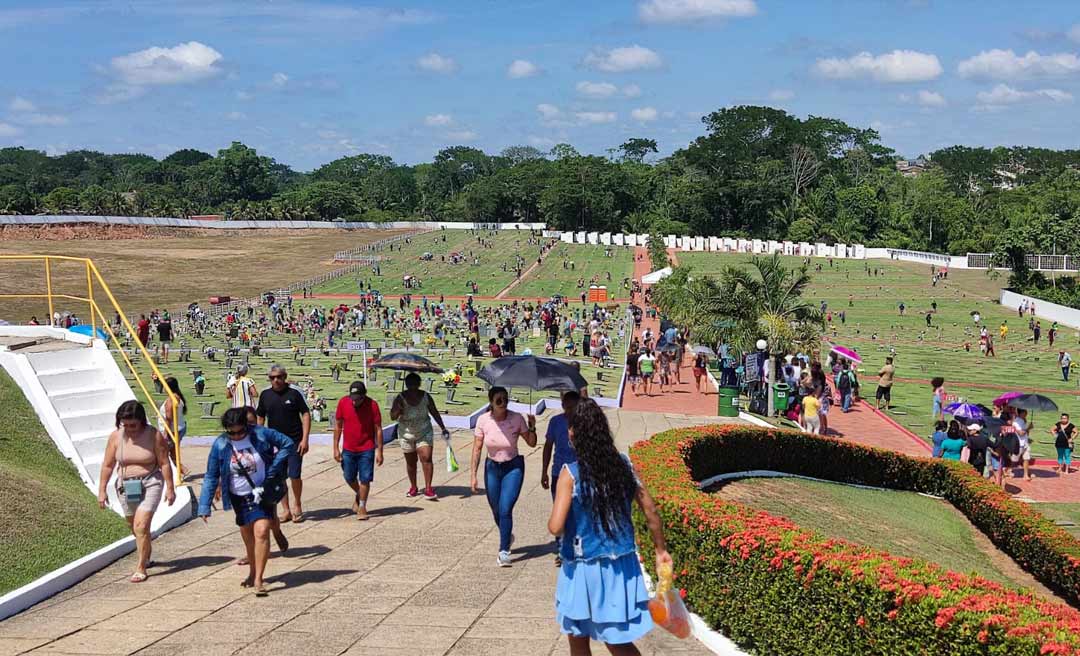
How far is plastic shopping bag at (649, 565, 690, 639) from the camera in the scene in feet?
15.4

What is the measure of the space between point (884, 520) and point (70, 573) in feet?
33.0

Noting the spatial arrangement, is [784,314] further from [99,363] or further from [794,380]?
[99,363]

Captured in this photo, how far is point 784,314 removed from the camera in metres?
25.7

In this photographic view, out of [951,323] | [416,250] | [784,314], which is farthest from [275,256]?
[784,314]

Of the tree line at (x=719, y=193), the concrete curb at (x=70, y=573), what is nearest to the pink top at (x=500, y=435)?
the concrete curb at (x=70, y=573)

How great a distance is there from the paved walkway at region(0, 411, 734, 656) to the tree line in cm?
8155

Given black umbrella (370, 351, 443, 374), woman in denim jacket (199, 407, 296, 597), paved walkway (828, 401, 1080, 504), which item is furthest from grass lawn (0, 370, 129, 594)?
paved walkway (828, 401, 1080, 504)

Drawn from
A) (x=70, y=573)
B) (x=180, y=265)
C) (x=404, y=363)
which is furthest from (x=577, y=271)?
(x=70, y=573)

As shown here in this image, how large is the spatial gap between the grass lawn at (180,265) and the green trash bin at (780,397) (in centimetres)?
3645

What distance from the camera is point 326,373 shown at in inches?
1009

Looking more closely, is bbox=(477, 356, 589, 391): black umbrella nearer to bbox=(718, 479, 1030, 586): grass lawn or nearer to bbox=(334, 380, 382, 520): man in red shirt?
bbox=(334, 380, 382, 520): man in red shirt

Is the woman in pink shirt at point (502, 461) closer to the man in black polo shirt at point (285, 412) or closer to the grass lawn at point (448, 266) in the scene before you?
the man in black polo shirt at point (285, 412)

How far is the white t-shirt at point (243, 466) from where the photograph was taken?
23.5 ft

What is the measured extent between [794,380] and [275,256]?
231 ft
